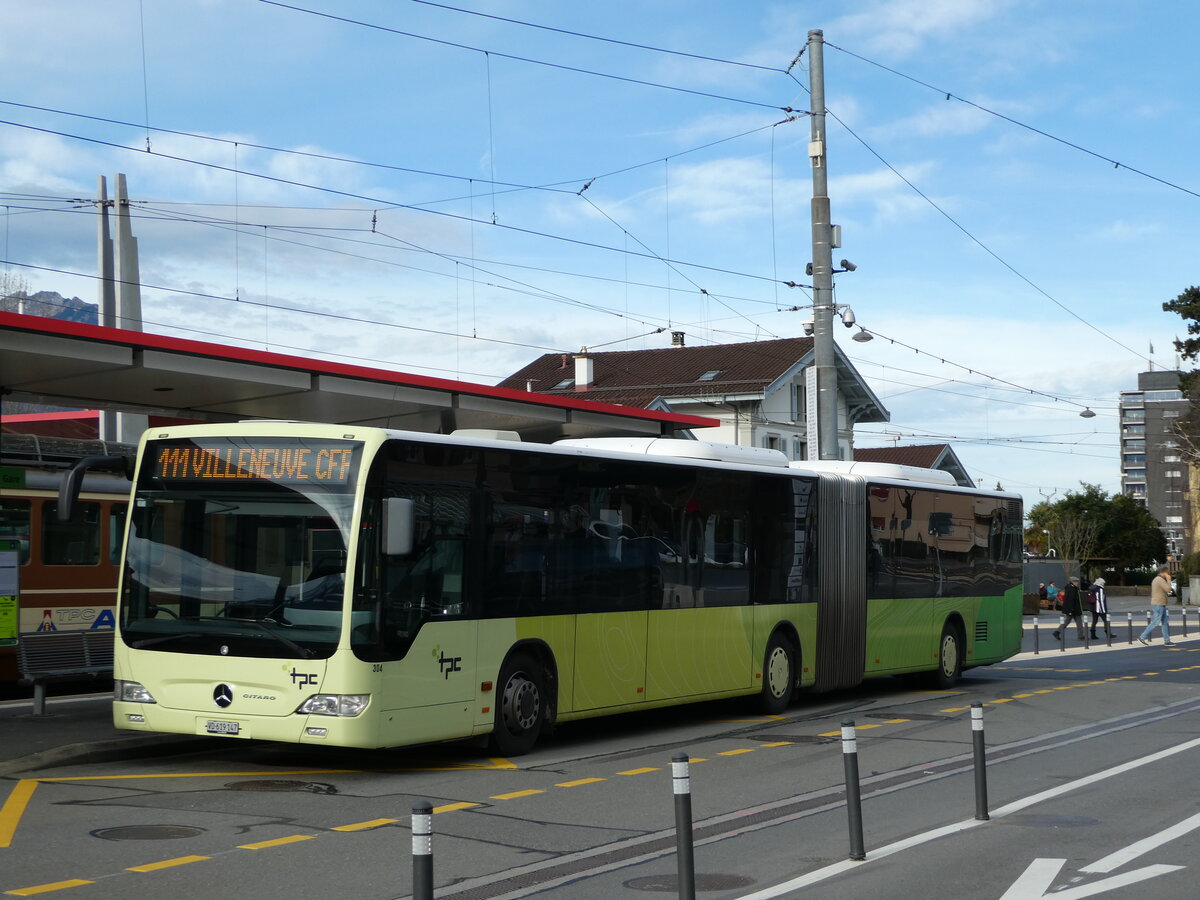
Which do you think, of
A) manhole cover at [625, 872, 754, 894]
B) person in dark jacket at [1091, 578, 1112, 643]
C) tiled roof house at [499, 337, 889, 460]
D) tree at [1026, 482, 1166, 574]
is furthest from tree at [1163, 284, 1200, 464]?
manhole cover at [625, 872, 754, 894]

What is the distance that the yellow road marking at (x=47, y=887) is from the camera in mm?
7680

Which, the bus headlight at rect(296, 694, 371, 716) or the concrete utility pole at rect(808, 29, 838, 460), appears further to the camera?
the concrete utility pole at rect(808, 29, 838, 460)

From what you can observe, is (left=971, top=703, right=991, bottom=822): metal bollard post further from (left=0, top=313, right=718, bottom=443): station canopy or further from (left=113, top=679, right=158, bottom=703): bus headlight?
(left=0, top=313, right=718, bottom=443): station canopy

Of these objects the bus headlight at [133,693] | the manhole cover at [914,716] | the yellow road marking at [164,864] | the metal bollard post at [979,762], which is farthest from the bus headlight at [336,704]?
the manhole cover at [914,716]

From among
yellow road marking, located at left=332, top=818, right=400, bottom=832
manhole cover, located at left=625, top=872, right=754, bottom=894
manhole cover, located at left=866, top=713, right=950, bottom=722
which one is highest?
yellow road marking, located at left=332, top=818, right=400, bottom=832

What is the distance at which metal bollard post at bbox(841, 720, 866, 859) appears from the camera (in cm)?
860

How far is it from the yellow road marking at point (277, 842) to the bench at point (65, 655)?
9.66 metres

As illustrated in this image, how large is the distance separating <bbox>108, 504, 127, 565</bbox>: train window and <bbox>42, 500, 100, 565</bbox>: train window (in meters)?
0.17

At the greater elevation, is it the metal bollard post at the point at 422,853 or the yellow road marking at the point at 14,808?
the metal bollard post at the point at 422,853

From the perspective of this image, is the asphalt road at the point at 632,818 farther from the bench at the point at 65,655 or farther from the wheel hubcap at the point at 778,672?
the bench at the point at 65,655

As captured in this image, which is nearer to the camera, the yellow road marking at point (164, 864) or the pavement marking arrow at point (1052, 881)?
the pavement marking arrow at point (1052, 881)

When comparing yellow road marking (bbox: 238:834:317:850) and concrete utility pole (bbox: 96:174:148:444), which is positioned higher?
concrete utility pole (bbox: 96:174:148:444)

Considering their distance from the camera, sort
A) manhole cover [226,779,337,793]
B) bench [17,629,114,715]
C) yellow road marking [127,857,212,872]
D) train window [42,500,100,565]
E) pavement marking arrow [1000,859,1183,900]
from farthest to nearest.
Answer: train window [42,500,100,565]
bench [17,629,114,715]
manhole cover [226,779,337,793]
yellow road marking [127,857,212,872]
pavement marking arrow [1000,859,1183,900]

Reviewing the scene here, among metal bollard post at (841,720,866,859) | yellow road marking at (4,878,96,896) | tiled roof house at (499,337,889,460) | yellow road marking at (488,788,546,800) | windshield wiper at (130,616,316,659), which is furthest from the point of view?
tiled roof house at (499,337,889,460)
